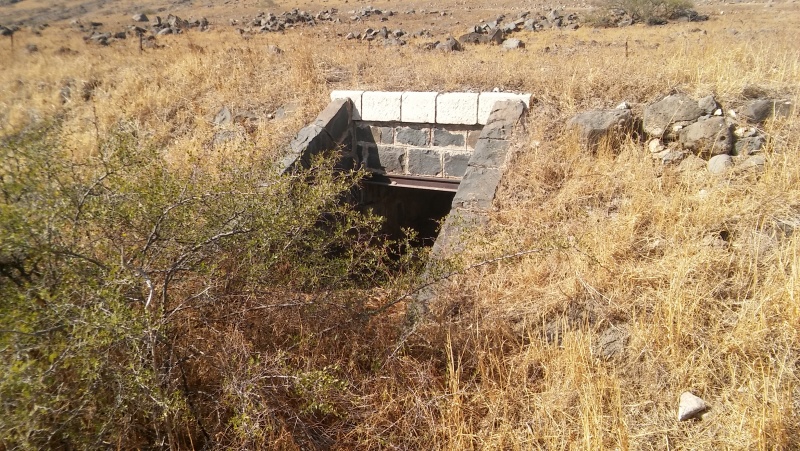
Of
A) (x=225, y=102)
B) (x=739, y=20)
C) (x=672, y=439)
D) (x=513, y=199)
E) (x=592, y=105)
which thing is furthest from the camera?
(x=739, y=20)

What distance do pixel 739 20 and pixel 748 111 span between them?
13190 mm

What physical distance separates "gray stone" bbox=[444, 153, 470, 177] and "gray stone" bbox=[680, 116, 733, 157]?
6.79ft

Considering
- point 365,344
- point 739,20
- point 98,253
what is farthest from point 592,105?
point 739,20

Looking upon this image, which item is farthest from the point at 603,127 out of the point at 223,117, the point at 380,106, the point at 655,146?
the point at 223,117

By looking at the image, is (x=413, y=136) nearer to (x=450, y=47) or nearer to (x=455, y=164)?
(x=455, y=164)

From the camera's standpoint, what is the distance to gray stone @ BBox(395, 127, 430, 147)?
5.69 meters

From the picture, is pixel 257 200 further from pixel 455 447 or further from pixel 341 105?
pixel 341 105

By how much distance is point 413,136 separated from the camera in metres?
5.75

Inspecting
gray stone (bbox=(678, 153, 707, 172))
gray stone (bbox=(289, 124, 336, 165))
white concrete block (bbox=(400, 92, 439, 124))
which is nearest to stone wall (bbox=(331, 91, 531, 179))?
white concrete block (bbox=(400, 92, 439, 124))

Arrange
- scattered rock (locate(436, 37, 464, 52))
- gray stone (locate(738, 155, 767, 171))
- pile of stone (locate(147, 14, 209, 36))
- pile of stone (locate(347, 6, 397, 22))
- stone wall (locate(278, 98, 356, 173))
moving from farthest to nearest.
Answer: pile of stone (locate(347, 6, 397, 22))
pile of stone (locate(147, 14, 209, 36))
scattered rock (locate(436, 37, 464, 52))
stone wall (locate(278, 98, 356, 173))
gray stone (locate(738, 155, 767, 171))

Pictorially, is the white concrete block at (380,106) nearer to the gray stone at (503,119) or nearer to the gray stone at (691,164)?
the gray stone at (503,119)

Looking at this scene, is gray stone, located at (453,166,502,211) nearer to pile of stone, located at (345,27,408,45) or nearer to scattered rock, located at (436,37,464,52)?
scattered rock, located at (436,37,464,52)

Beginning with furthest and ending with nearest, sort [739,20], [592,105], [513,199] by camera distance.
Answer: [739,20] < [592,105] < [513,199]

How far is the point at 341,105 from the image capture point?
577cm
